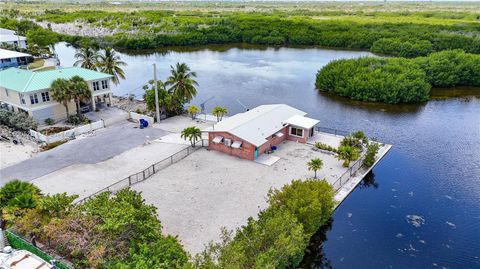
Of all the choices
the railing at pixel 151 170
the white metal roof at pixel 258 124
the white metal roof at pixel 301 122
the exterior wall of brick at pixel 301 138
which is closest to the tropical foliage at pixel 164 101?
the railing at pixel 151 170

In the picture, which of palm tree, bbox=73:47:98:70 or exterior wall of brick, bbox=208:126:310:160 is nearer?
exterior wall of brick, bbox=208:126:310:160

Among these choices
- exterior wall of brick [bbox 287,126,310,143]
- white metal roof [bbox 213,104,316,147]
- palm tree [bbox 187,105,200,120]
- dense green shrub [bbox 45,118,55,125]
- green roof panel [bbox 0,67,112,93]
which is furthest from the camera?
palm tree [bbox 187,105,200,120]

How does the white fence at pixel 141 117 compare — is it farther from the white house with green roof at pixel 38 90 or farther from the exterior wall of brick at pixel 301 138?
the exterior wall of brick at pixel 301 138

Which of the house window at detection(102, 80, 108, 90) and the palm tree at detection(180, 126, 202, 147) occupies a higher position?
the house window at detection(102, 80, 108, 90)

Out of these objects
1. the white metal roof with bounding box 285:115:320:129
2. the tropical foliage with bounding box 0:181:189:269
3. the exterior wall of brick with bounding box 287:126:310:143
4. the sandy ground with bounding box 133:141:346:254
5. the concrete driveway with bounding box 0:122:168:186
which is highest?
the tropical foliage with bounding box 0:181:189:269

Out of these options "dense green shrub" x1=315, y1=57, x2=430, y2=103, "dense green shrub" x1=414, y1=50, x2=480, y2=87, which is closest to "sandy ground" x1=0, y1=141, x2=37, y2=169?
"dense green shrub" x1=315, y1=57, x2=430, y2=103

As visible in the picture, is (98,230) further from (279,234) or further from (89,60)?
(89,60)

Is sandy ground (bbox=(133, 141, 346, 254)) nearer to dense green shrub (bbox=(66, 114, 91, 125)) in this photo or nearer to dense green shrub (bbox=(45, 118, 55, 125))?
dense green shrub (bbox=(66, 114, 91, 125))
